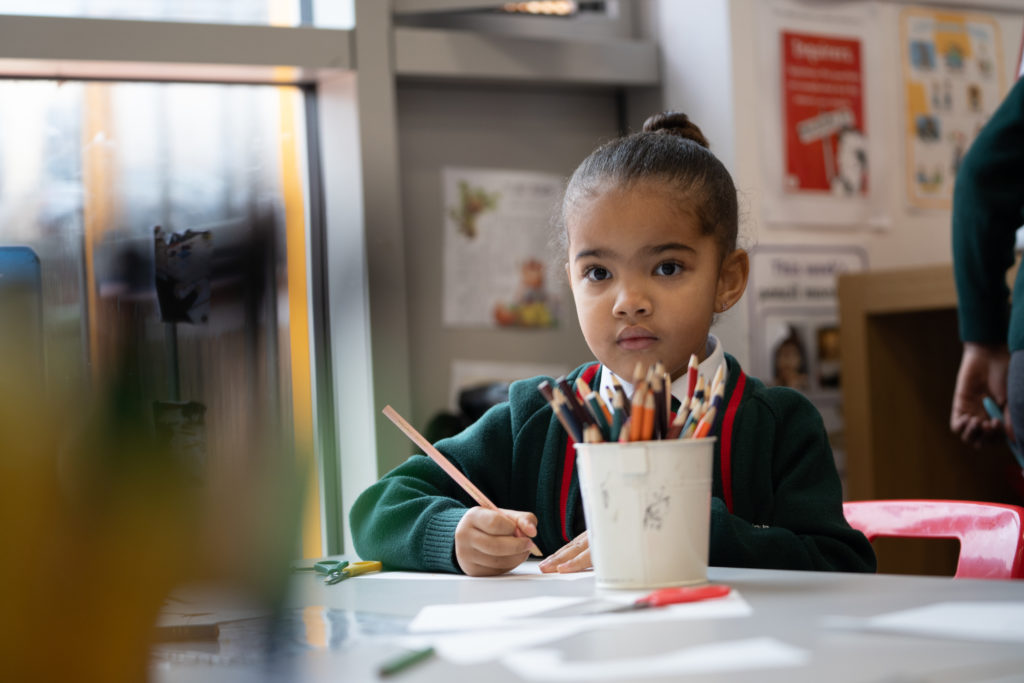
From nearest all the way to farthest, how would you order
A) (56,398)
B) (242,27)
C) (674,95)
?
(56,398)
(242,27)
(674,95)

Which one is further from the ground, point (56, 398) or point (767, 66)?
point (767, 66)

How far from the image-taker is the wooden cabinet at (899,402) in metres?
2.11

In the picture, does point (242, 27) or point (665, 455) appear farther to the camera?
point (242, 27)

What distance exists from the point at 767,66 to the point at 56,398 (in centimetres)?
214

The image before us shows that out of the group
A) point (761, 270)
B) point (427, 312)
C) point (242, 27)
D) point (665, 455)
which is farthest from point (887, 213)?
point (665, 455)

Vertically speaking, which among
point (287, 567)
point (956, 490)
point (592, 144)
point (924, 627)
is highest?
point (592, 144)

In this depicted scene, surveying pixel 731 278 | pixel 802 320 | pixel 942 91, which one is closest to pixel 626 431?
pixel 731 278

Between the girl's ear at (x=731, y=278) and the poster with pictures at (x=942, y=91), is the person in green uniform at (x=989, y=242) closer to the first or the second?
the girl's ear at (x=731, y=278)

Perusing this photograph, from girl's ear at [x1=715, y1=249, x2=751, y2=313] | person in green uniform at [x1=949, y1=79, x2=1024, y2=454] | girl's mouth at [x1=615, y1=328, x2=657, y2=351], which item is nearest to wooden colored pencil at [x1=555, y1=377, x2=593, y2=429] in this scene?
girl's mouth at [x1=615, y1=328, x2=657, y2=351]

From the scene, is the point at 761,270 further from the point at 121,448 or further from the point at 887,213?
the point at 121,448

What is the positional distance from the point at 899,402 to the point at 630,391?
1.27 meters

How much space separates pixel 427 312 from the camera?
7.35ft

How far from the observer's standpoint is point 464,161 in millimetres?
2293

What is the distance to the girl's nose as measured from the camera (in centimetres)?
103
